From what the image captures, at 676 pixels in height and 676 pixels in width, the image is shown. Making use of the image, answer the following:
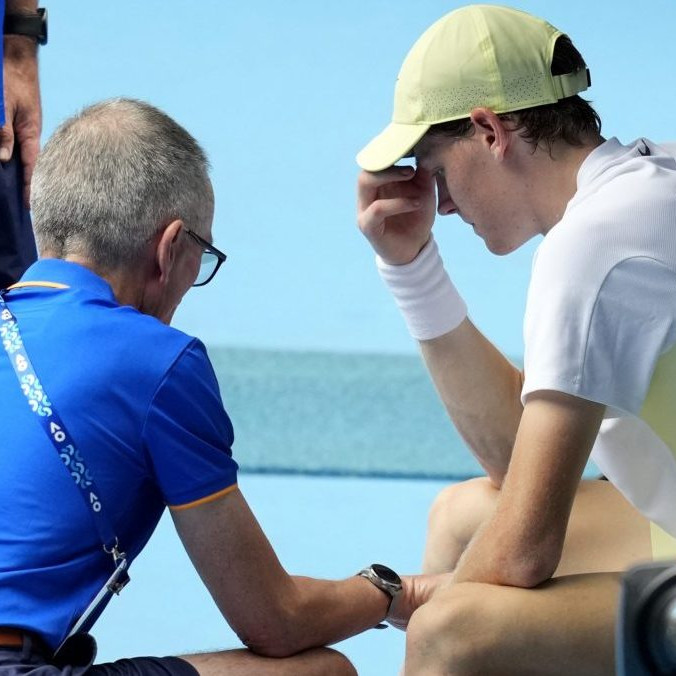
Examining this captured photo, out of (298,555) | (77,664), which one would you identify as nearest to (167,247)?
(77,664)

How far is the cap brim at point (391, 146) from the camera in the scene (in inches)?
81.4

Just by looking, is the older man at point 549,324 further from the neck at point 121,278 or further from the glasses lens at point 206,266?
the neck at point 121,278

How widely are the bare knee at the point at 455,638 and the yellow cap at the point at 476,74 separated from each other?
27.8 inches

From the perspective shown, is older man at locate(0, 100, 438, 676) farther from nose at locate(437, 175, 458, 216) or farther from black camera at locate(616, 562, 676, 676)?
black camera at locate(616, 562, 676, 676)

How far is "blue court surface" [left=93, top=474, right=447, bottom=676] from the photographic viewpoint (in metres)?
3.26

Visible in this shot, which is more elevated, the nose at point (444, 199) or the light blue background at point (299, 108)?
the nose at point (444, 199)

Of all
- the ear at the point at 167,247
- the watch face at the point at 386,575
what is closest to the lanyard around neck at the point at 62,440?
the ear at the point at 167,247

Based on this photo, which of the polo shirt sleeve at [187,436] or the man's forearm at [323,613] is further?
the man's forearm at [323,613]

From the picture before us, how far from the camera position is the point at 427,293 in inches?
94.7

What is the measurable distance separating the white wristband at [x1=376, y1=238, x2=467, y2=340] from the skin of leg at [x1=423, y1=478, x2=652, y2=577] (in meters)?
0.29

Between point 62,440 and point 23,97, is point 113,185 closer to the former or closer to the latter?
point 62,440

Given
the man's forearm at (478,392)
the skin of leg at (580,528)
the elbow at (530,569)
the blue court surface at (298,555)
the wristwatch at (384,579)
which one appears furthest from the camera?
the blue court surface at (298,555)

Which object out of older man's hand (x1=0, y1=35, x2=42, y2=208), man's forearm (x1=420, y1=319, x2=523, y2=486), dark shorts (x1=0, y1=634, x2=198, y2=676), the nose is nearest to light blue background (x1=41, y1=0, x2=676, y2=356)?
older man's hand (x1=0, y1=35, x2=42, y2=208)

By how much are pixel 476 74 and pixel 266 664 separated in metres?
0.90
